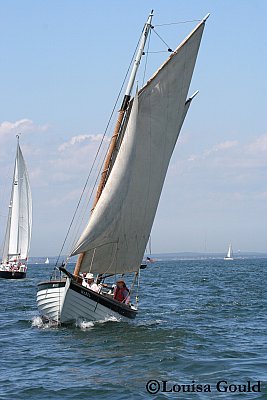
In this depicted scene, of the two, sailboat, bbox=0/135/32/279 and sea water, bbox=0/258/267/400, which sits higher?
sailboat, bbox=0/135/32/279

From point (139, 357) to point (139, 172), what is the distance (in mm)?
9215

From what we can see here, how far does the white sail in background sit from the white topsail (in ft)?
170

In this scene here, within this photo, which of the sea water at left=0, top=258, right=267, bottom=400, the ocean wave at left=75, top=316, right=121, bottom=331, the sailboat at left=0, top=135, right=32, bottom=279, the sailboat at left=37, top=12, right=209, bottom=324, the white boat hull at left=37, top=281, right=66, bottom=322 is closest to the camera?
the sea water at left=0, top=258, right=267, bottom=400

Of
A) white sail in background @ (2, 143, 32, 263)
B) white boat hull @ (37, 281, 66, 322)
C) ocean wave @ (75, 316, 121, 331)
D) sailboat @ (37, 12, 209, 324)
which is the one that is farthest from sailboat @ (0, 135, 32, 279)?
ocean wave @ (75, 316, 121, 331)

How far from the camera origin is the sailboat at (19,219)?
8044 centimetres

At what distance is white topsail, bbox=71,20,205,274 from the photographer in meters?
27.6

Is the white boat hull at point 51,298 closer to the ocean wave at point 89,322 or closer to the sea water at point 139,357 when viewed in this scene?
the sea water at point 139,357

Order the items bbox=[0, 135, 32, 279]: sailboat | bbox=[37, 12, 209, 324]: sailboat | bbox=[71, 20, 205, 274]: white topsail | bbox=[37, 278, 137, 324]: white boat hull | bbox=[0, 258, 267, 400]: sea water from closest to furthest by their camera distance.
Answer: bbox=[0, 258, 267, 400]: sea water, bbox=[37, 278, 137, 324]: white boat hull, bbox=[37, 12, 209, 324]: sailboat, bbox=[71, 20, 205, 274]: white topsail, bbox=[0, 135, 32, 279]: sailboat

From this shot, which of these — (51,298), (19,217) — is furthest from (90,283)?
(19,217)

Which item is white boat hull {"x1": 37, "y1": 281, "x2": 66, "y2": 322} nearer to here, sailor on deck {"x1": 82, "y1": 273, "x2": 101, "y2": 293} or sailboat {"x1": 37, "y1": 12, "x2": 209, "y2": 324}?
sailboat {"x1": 37, "y1": 12, "x2": 209, "y2": 324}

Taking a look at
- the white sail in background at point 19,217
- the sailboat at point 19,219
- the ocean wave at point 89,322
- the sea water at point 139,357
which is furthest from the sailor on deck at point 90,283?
the white sail in background at point 19,217

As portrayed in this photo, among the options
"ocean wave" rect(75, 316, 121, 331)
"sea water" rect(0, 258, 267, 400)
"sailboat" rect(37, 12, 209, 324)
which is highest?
"sailboat" rect(37, 12, 209, 324)

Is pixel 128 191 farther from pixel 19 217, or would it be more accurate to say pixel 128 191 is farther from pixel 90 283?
pixel 19 217

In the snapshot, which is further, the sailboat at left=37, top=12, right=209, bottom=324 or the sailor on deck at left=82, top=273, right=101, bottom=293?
the sailor on deck at left=82, top=273, right=101, bottom=293
